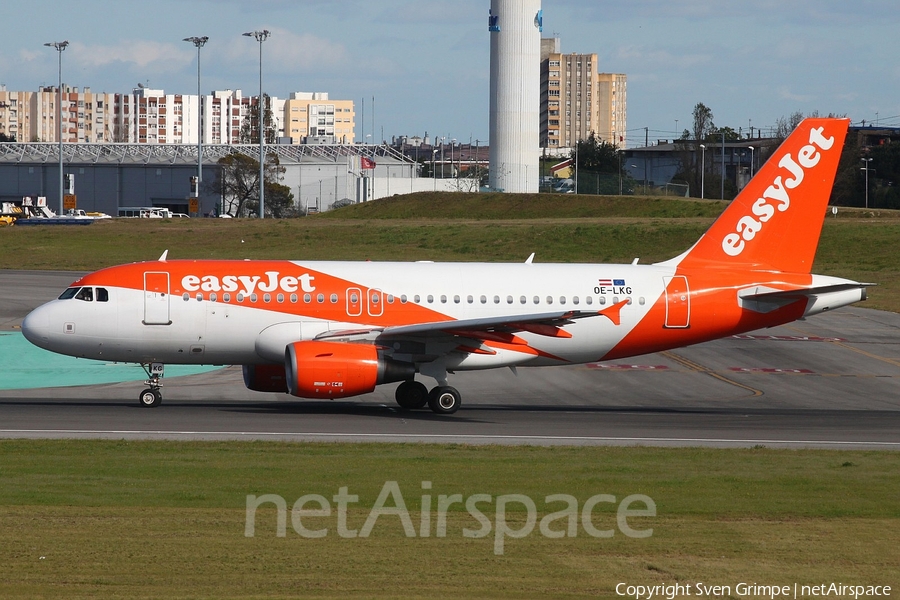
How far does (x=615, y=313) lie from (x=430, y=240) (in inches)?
2360

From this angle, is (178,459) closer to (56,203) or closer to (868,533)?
(868,533)

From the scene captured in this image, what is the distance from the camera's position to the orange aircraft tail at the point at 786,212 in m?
33.2

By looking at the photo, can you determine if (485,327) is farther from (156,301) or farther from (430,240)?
(430,240)

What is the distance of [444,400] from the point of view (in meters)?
30.8

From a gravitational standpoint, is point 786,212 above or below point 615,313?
above

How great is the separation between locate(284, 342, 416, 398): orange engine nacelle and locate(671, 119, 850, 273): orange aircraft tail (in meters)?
10.0

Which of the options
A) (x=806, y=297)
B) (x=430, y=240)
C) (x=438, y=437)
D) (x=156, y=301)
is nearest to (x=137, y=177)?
→ (x=430, y=240)

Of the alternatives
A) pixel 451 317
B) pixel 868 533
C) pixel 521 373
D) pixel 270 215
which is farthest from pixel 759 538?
pixel 270 215

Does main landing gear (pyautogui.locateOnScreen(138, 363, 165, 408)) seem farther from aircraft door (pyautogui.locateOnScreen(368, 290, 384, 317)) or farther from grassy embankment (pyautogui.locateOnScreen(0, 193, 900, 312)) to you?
grassy embankment (pyautogui.locateOnScreen(0, 193, 900, 312))

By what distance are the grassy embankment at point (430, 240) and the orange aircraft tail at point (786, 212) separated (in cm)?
4136

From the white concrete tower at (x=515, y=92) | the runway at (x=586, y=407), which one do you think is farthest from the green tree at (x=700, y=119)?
the runway at (x=586, y=407)

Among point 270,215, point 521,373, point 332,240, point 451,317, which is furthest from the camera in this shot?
point 270,215

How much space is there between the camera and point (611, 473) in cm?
2116

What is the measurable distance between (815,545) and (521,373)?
79.6 ft
